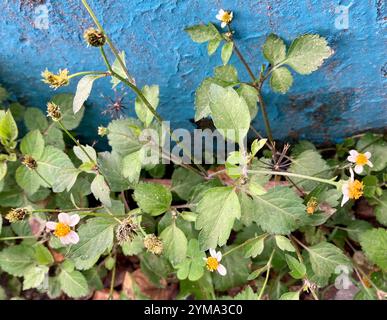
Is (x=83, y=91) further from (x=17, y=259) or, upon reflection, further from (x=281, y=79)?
(x=17, y=259)

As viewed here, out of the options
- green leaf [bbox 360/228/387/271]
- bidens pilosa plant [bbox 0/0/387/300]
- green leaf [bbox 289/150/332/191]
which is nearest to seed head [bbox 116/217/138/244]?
bidens pilosa plant [bbox 0/0/387/300]

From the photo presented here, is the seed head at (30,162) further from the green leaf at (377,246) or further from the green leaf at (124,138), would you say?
the green leaf at (377,246)

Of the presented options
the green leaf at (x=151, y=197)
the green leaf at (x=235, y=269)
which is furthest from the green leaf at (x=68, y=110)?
the green leaf at (x=235, y=269)

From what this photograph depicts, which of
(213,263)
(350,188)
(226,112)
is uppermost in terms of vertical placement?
(226,112)

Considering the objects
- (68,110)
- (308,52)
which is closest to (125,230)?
(68,110)

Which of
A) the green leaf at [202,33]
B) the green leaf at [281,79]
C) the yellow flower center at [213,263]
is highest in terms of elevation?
the green leaf at [202,33]

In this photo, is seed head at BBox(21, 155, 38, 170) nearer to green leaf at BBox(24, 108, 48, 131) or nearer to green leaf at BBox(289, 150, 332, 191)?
green leaf at BBox(24, 108, 48, 131)
